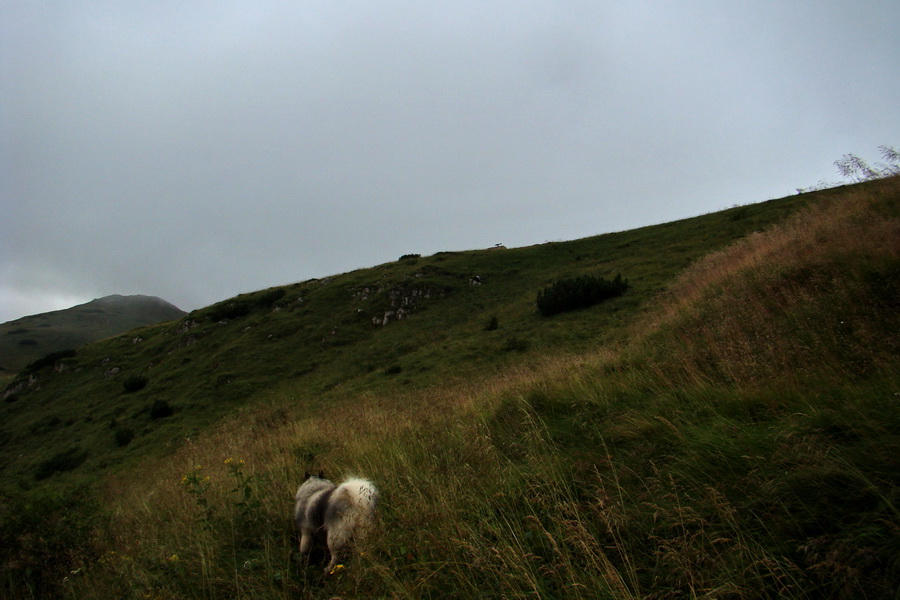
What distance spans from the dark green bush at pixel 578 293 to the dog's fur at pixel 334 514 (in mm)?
18639

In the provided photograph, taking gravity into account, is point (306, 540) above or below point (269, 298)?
below

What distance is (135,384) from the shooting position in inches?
1122

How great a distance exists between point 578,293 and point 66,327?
171300mm

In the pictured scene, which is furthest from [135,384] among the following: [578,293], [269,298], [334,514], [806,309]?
[806,309]

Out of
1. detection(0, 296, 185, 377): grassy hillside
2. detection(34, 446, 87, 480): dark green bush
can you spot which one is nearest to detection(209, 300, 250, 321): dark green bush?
detection(34, 446, 87, 480): dark green bush

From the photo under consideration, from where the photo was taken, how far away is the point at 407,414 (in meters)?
7.21

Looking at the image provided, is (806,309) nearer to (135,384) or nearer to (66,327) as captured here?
(135,384)

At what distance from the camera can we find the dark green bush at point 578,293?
66.0 ft

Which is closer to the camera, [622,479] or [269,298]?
[622,479]

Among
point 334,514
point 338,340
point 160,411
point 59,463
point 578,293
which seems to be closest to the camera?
point 334,514

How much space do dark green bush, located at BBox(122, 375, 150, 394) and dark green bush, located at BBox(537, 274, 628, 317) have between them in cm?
2990

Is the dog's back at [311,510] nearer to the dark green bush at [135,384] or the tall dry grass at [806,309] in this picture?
the tall dry grass at [806,309]

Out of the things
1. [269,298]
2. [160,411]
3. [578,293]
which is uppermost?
[269,298]

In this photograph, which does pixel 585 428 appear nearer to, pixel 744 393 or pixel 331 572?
pixel 744 393
